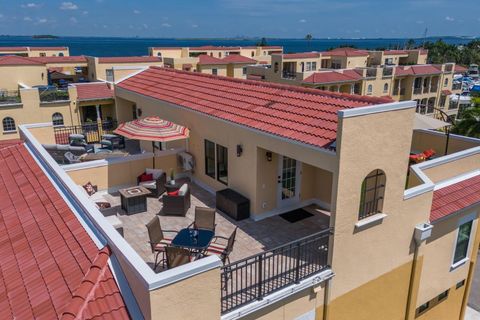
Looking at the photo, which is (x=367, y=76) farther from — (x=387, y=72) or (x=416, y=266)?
(x=416, y=266)

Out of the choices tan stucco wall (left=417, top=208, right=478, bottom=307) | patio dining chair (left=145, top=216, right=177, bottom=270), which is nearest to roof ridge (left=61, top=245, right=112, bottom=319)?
patio dining chair (left=145, top=216, right=177, bottom=270)

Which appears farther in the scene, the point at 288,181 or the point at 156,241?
the point at 288,181

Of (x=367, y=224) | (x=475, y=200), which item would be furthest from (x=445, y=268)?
(x=367, y=224)

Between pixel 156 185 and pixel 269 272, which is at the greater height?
pixel 156 185

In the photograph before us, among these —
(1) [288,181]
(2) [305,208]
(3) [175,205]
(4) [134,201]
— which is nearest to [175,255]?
(3) [175,205]

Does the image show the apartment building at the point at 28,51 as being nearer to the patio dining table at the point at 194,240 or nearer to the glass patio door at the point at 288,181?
the glass patio door at the point at 288,181
